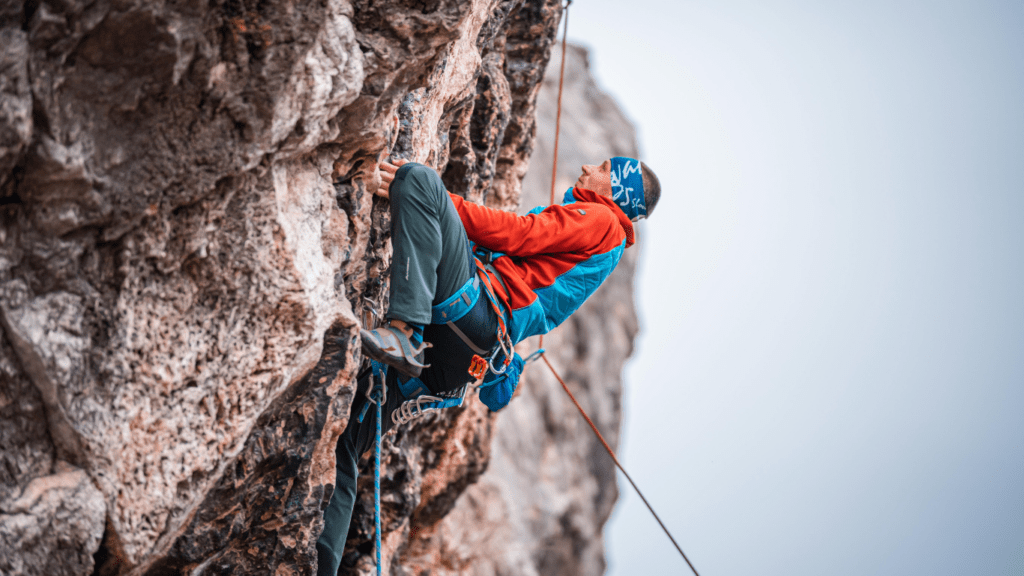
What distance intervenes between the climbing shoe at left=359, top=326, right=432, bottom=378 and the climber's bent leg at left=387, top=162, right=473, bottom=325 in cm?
8

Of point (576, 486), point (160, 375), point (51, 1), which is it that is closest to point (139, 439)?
point (160, 375)

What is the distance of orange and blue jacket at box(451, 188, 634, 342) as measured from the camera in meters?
3.72

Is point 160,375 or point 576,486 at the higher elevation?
point 160,375

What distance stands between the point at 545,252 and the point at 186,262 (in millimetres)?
1741

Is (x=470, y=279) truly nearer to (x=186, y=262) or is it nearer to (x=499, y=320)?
(x=499, y=320)

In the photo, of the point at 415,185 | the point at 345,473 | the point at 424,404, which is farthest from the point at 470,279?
the point at 345,473

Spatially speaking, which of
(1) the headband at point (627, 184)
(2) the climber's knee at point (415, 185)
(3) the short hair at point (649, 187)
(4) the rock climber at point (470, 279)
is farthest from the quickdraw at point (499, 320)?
(3) the short hair at point (649, 187)

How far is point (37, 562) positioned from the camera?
2465 mm

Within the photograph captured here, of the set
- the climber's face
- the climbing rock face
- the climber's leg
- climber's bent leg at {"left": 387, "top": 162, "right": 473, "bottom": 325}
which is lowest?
the climbing rock face

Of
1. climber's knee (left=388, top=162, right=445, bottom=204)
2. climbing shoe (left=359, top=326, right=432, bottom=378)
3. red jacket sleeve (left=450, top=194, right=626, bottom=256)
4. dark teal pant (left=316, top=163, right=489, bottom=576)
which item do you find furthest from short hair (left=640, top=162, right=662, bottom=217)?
climbing shoe (left=359, top=326, right=432, bottom=378)

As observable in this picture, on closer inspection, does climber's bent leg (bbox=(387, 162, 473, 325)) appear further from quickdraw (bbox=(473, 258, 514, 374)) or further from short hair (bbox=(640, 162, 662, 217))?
short hair (bbox=(640, 162, 662, 217))

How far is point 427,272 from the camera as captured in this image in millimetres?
3330

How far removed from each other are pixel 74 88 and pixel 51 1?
0.26 meters

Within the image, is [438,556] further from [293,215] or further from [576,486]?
[576,486]
